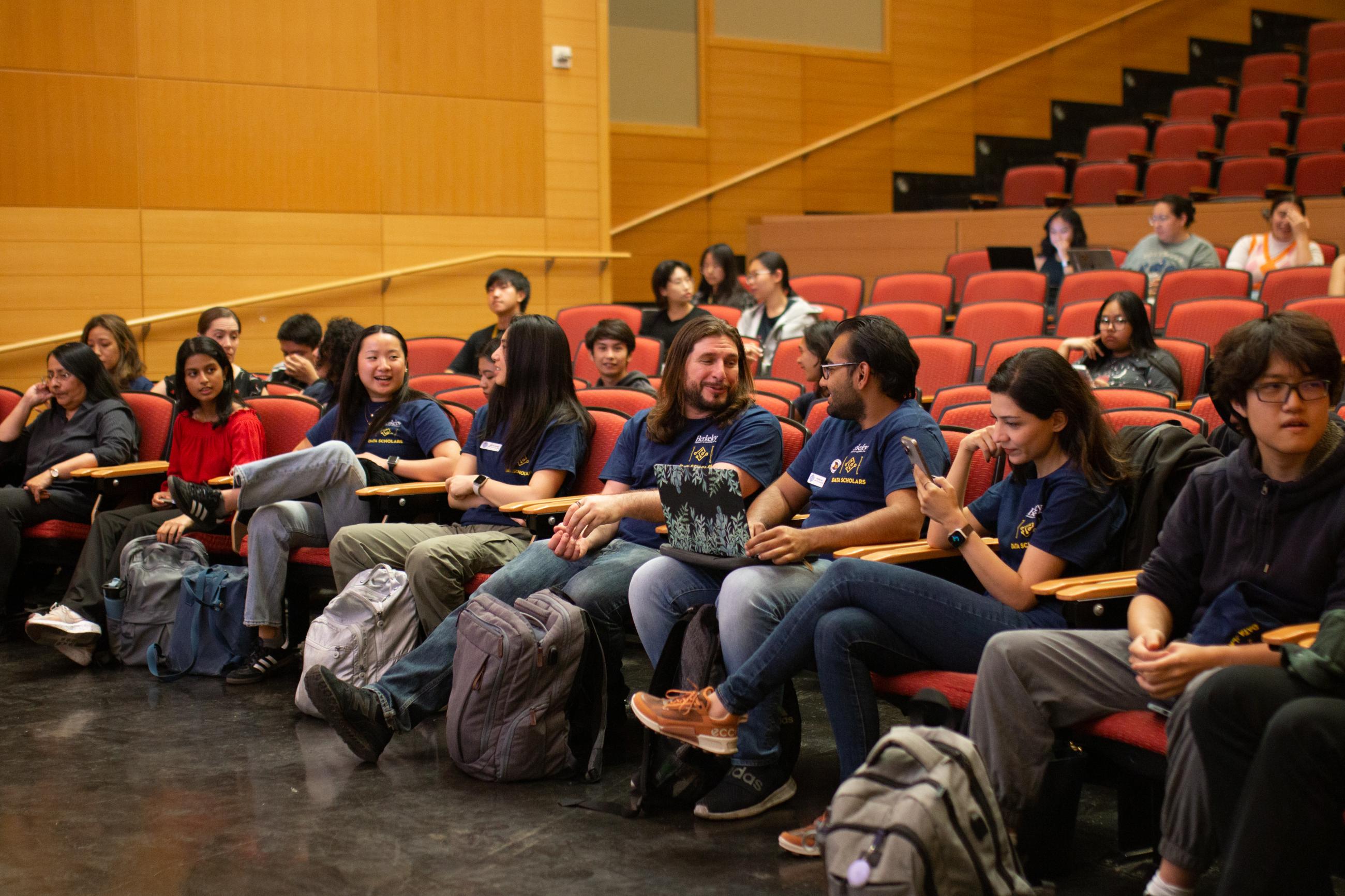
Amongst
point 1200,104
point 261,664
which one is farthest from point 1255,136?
point 261,664

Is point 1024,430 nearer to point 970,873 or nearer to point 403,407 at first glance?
point 970,873

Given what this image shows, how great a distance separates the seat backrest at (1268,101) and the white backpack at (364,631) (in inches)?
291

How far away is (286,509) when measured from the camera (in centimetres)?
319

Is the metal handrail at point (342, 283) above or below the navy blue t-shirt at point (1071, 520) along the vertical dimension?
above

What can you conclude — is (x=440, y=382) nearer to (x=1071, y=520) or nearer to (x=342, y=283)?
(x=342, y=283)

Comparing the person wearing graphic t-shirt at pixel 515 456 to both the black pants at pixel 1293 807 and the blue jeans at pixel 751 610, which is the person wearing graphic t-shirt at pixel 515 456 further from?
the black pants at pixel 1293 807

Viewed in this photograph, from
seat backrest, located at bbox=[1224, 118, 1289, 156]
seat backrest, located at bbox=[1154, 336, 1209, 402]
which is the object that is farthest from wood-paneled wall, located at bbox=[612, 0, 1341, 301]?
seat backrest, located at bbox=[1154, 336, 1209, 402]

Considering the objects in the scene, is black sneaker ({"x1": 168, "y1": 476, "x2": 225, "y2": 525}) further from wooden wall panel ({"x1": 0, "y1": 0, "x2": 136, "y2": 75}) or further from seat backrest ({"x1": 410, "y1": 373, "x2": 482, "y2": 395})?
wooden wall panel ({"x1": 0, "y1": 0, "x2": 136, "y2": 75})

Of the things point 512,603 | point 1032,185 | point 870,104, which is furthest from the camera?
point 870,104

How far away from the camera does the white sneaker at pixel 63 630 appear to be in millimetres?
3363

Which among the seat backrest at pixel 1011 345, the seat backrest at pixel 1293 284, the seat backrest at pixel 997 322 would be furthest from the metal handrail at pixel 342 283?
the seat backrest at pixel 1293 284

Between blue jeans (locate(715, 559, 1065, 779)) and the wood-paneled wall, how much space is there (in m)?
6.04

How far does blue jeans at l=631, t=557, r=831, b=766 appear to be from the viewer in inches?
88.1

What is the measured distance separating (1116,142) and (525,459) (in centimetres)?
668
